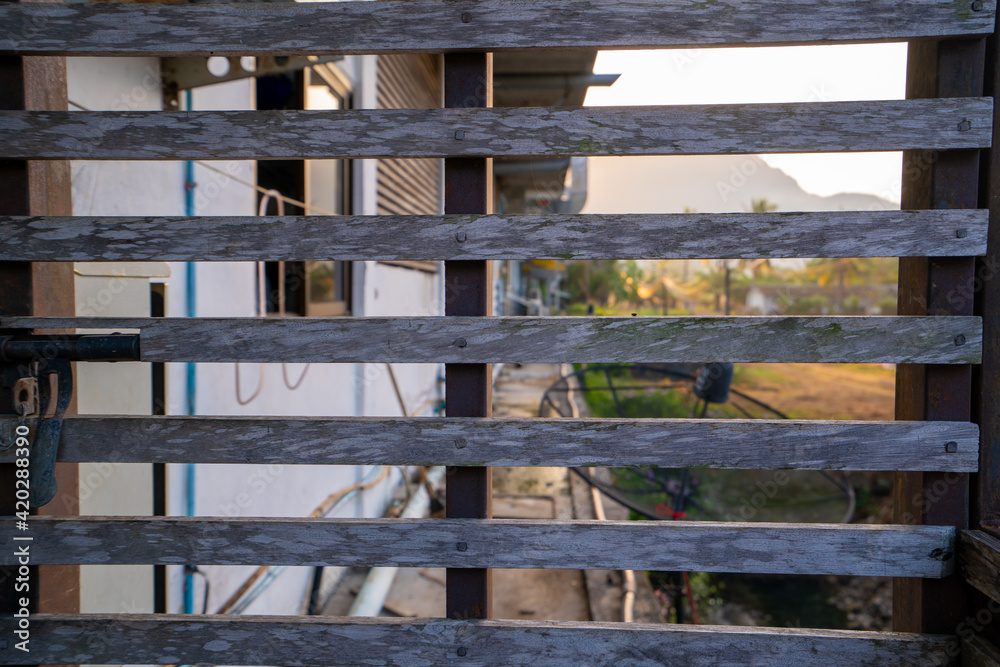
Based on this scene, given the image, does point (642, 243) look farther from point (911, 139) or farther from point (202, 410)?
point (202, 410)

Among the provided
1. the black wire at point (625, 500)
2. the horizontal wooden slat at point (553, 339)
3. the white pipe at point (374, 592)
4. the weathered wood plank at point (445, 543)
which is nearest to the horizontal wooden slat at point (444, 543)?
the weathered wood plank at point (445, 543)

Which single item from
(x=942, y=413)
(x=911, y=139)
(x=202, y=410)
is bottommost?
(x=202, y=410)

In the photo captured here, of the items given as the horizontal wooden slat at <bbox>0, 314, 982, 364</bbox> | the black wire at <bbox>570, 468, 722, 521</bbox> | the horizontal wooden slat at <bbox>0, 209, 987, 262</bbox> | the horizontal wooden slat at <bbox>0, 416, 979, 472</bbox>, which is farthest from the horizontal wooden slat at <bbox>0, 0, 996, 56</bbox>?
the black wire at <bbox>570, 468, 722, 521</bbox>

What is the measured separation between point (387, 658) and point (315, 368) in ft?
8.92

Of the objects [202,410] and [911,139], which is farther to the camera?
[202,410]

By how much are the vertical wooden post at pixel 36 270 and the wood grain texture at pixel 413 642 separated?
0.11 m

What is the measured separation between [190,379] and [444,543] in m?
1.63

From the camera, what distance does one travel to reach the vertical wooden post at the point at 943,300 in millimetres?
1391

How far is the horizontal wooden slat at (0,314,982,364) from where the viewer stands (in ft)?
4.47

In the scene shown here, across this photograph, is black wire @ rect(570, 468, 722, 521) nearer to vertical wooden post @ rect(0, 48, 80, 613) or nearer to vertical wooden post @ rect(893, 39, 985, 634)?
vertical wooden post @ rect(893, 39, 985, 634)

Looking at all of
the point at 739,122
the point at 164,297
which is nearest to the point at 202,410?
the point at 164,297

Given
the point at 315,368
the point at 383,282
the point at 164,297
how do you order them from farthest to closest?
the point at 383,282
the point at 315,368
the point at 164,297

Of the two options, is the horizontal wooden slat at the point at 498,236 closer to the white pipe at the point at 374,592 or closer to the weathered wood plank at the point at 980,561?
the weathered wood plank at the point at 980,561

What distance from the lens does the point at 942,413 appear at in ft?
4.61
